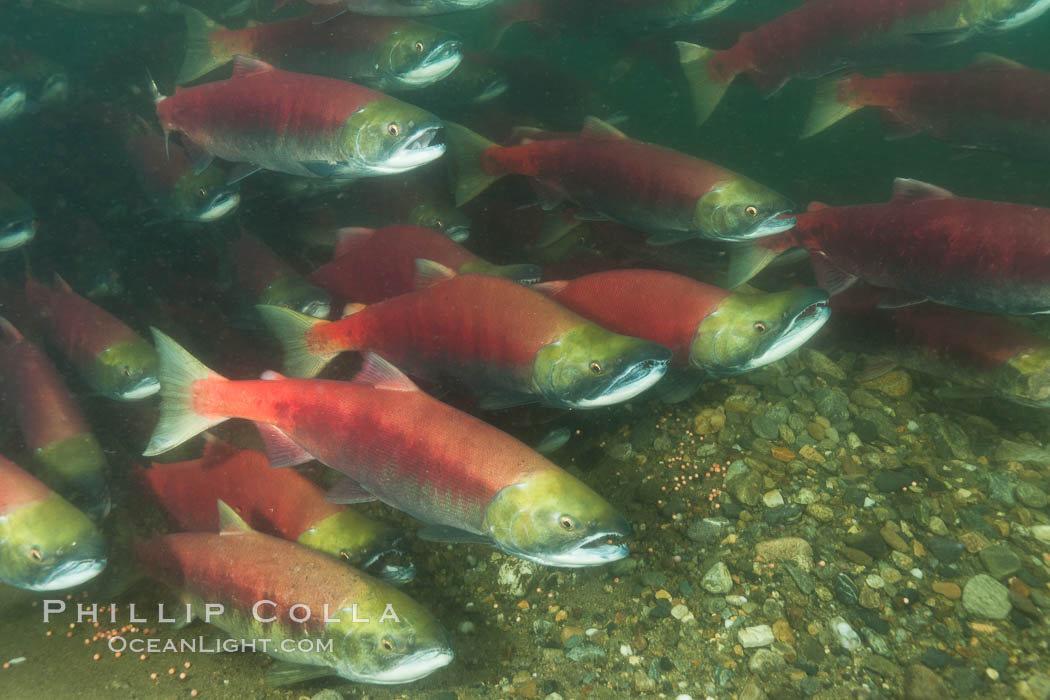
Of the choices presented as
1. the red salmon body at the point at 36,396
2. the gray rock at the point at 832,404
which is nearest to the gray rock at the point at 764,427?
the gray rock at the point at 832,404

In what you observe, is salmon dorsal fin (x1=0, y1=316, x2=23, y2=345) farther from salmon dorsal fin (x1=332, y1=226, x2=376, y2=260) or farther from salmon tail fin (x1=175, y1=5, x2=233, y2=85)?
salmon dorsal fin (x1=332, y1=226, x2=376, y2=260)

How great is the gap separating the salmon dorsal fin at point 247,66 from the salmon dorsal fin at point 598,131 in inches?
109

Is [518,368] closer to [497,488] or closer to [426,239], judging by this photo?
[497,488]

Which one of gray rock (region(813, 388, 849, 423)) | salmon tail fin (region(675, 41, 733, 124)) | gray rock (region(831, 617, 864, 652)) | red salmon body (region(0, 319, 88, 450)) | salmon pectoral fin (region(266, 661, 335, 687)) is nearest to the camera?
gray rock (region(831, 617, 864, 652))

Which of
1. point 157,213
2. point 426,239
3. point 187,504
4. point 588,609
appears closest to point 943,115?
point 426,239

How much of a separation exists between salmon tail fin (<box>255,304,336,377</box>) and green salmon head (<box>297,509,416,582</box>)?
3.10 ft

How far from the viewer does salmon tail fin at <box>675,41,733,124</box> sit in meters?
6.93

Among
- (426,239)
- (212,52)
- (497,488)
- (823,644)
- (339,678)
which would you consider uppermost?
(212,52)

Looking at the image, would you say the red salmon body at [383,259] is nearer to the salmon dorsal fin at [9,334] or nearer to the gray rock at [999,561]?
the salmon dorsal fin at [9,334]

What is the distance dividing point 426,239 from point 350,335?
1.14 metres

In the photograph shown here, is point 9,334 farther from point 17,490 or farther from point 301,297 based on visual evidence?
point 301,297

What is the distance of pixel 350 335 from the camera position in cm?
384

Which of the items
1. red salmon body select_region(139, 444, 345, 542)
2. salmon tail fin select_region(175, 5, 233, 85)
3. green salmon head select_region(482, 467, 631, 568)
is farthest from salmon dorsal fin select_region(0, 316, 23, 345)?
green salmon head select_region(482, 467, 631, 568)

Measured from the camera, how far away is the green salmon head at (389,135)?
14.3ft
